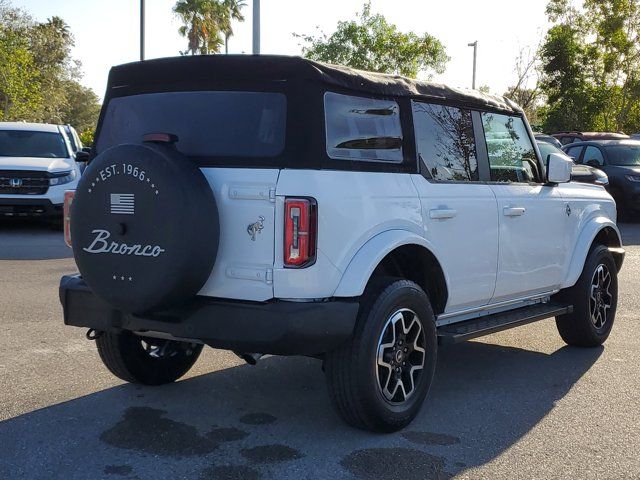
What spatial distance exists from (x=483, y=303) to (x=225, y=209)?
2.05 meters

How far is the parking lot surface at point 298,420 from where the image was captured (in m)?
3.85

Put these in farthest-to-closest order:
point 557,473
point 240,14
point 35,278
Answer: point 240,14 < point 35,278 < point 557,473

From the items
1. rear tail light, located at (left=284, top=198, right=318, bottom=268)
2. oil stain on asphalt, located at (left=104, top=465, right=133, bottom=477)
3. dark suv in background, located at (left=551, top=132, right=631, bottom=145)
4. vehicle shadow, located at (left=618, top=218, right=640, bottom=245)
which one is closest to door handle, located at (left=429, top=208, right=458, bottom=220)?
rear tail light, located at (left=284, top=198, right=318, bottom=268)

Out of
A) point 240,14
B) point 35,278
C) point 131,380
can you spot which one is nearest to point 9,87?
point 240,14

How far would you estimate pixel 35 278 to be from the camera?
30.4 ft

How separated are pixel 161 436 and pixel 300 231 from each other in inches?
52.2

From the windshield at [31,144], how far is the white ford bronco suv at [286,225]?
10.6m

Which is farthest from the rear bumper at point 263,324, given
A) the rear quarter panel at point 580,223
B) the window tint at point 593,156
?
the window tint at point 593,156

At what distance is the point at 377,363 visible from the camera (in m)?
4.19

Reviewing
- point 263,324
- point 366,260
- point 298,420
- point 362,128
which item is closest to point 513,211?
point 362,128

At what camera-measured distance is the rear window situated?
4.11 m

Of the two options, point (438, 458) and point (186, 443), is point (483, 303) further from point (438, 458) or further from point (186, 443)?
point (186, 443)

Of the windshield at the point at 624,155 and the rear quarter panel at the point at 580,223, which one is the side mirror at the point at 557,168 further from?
the windshield at the point at 624,155

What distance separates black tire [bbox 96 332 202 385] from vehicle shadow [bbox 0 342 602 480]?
3.8 inches
